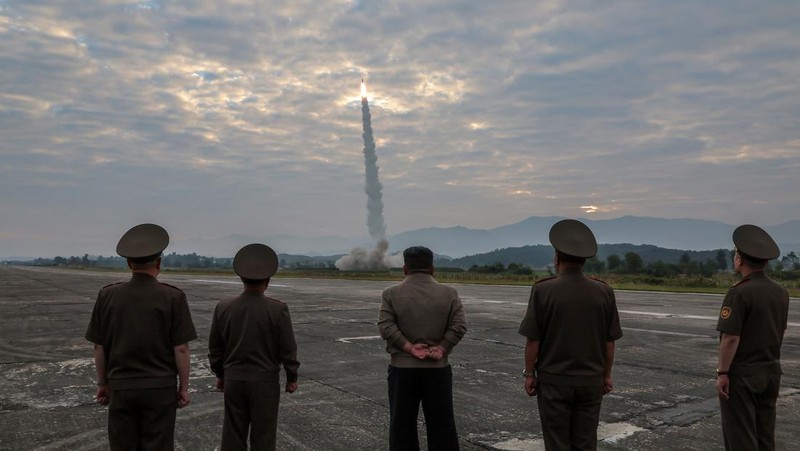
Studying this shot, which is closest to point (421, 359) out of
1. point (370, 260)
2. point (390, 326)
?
point (390, 326)

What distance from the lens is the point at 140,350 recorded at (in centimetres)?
419

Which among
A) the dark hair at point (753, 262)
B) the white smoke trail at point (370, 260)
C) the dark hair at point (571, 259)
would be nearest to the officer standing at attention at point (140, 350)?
the dark hair at point (571, 259)

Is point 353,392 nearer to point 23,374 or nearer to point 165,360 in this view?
point 165,360

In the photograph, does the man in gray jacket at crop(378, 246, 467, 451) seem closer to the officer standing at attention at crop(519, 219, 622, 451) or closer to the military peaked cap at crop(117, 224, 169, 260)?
the officer standing at attention at crop(519, 219, 622, 451)

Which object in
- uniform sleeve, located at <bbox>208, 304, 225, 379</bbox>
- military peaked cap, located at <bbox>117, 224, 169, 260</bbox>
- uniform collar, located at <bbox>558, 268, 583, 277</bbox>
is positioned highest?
military peaked cap, located at <bbox>117, 224, 169, 260</bbox>

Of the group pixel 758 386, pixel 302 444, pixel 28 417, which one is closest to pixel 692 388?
pixel 758 386

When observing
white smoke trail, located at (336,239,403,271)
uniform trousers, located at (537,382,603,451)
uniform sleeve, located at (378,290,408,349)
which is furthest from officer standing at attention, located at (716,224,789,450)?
white smoke trail, located at (336,239,403,271)

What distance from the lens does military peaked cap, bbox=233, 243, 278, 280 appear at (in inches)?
179

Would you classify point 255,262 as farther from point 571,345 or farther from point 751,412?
point 751,412

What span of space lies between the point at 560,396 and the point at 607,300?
31.9 inches

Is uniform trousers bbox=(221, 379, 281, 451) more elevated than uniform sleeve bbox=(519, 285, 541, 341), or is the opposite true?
uniform sleeve bbox=(519, 285, 541, 341)

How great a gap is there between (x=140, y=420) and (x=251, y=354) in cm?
90

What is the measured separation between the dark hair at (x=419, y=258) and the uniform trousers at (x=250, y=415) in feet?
4.91

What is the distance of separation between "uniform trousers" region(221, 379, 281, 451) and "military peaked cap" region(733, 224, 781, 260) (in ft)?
13.3
